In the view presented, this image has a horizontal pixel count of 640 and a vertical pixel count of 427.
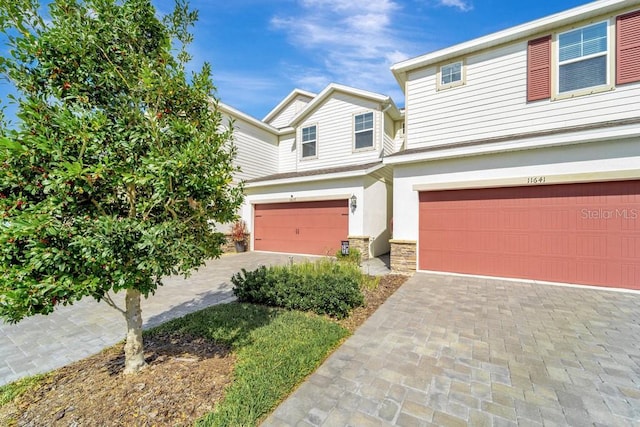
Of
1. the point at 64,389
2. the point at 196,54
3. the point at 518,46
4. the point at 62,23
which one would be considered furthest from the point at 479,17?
the point at 64,389

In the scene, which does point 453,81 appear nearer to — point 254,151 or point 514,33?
point 514,33

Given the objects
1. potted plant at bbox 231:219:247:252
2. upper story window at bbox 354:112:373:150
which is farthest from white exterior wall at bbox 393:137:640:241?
potted plant at bbox 231:219:247:252

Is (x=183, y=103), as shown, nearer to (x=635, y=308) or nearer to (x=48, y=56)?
(x=48, y=56)

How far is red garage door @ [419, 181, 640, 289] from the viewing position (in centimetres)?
589

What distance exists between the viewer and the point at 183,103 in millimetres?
2980

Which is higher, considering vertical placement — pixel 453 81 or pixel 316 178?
pixel 453 81

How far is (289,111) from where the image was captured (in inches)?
675

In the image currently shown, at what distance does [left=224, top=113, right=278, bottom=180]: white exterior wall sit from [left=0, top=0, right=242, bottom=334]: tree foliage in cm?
1083

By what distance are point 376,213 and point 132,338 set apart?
9314 millimetres

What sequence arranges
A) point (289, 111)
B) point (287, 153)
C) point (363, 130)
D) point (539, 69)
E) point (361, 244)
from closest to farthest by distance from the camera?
point (539, 69) → point (361, 244) → point (363, 130) → point (287, 153) → point (289, 111)

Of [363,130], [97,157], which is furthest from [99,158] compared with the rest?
[363,130]

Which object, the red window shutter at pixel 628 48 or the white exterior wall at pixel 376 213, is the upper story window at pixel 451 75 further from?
the white exterior wall at pixel 376 213

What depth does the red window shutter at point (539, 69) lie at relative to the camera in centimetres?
714

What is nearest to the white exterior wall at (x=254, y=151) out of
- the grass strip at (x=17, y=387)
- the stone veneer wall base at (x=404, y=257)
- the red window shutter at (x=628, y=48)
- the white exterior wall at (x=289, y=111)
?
the white exterior wall at (x=289, y=111)
